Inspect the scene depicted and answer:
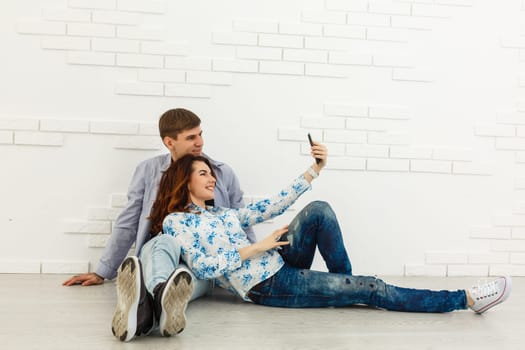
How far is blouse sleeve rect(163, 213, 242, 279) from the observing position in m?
2.71

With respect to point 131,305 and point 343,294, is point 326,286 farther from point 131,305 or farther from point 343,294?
point 131,305

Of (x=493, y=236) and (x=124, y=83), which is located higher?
(x=124, y=83)

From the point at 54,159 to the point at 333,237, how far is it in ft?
5.05

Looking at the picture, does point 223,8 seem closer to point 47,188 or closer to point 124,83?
point 124,83

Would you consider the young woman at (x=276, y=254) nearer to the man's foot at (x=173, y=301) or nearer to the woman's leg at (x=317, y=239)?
the woman's leg at (x=317, y=239)

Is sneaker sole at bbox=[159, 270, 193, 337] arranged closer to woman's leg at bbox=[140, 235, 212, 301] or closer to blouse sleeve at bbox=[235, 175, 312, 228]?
woman's leg at bbox=[140, 235, 212, 301]

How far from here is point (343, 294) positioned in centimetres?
276

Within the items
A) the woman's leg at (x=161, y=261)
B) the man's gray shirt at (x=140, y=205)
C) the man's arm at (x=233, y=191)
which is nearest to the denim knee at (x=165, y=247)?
the woman's leg at (x=161, y=261)

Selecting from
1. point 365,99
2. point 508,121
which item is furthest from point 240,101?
point 508,121

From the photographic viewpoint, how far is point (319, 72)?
12.0 feet

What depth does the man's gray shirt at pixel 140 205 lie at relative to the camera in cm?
325

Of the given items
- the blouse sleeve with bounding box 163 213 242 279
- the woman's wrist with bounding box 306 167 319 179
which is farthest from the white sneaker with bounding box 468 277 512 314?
the blouse sleeve with bounding box 163 213 242 279

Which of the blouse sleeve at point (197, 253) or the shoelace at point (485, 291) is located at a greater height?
the blouse sleeve at point (197, 253)

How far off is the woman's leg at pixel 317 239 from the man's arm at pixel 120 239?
811mm
